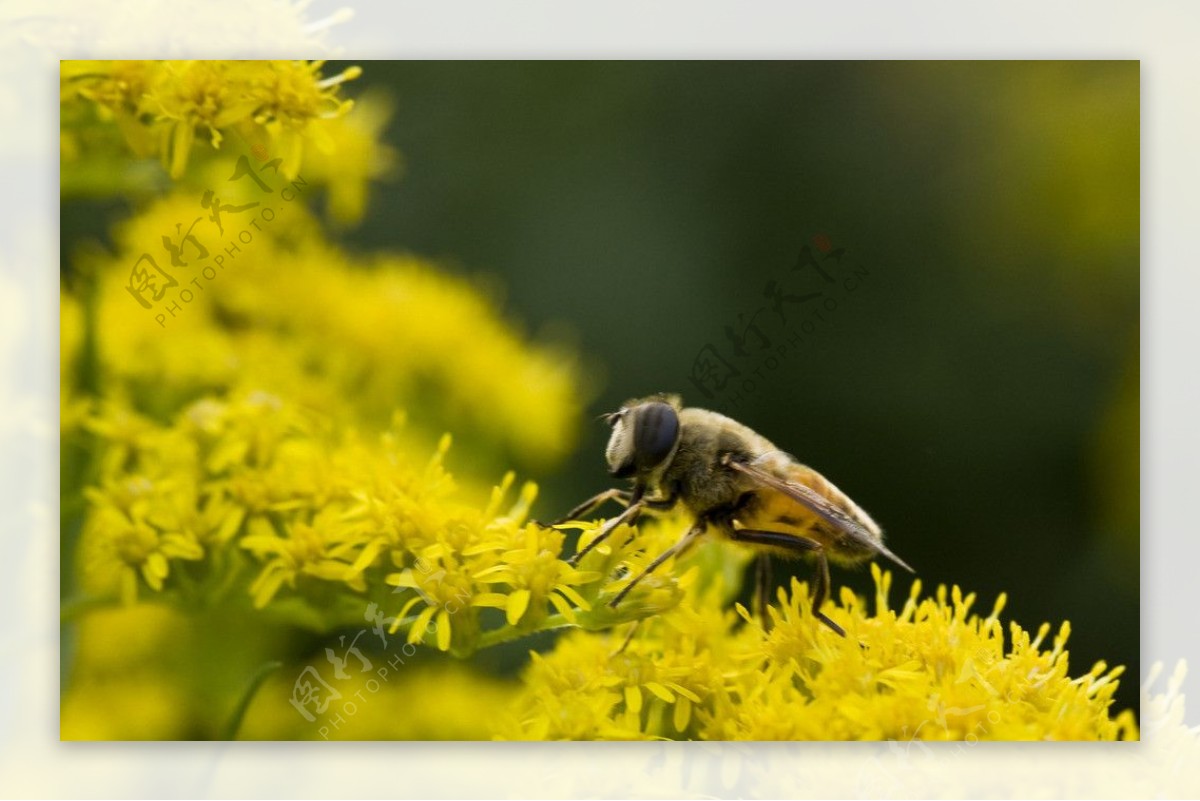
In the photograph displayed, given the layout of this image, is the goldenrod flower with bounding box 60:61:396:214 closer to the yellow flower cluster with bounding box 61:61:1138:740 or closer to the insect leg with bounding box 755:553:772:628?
the yellow flower cluster with bounding box 61:61:1138:740

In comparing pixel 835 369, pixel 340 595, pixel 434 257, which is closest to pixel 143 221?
pixel 434 257

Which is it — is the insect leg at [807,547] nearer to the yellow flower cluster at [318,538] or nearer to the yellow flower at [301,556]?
the yellow flower cluster at [318,538]

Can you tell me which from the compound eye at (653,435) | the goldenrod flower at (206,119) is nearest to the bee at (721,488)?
the compound eye at (653,435)

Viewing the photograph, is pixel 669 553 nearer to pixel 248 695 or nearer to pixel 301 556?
pixel 301 556

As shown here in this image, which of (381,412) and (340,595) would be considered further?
(381,412)

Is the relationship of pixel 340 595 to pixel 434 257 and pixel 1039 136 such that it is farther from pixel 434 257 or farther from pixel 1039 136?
pixel 1039 136
